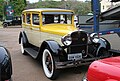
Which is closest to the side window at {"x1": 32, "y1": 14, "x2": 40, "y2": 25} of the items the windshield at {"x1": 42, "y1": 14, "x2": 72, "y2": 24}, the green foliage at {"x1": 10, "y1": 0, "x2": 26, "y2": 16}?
the windshield at {"x1": 42, "y1": 14, "x2": 72, "y2": 24}

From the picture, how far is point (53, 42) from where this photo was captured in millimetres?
5984

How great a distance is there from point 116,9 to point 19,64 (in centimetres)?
339

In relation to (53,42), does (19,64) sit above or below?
below

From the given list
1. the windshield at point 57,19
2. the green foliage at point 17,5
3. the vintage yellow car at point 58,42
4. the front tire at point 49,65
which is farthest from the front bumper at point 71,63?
the green foliage at point 17,5

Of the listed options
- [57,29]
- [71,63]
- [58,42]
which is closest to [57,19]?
[57,29]

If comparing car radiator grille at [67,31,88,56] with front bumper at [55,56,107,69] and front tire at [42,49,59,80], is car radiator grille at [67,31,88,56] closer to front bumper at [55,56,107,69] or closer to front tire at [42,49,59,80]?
front bumper at [55,56,107,69]

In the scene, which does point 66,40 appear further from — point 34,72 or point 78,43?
point 34,72

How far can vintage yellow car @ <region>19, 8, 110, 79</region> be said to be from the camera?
5746 millimetres

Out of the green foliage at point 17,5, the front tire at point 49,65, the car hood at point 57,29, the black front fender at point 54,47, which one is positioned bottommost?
the front tire at point 49,65

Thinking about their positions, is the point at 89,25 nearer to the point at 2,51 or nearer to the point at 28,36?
the point at 28,36

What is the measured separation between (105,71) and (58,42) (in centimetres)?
373

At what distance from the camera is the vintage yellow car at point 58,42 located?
5.75m

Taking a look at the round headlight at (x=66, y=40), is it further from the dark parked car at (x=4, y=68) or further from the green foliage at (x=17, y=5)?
the green foliage at (x=17, y=5)

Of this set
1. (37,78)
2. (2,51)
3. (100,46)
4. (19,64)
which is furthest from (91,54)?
(2,51)
